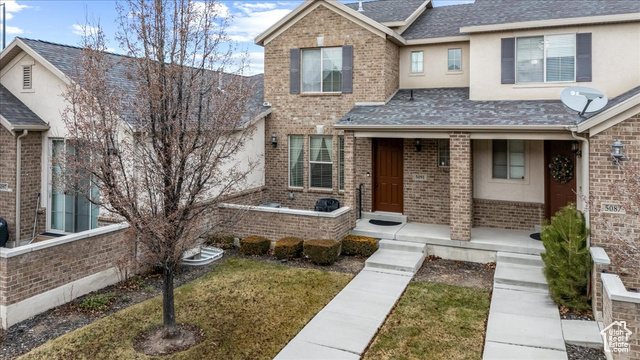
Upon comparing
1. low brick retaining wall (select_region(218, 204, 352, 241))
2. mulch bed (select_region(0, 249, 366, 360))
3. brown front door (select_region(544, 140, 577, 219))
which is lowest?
mulch bed (select_region(0, 249, 366, 360))

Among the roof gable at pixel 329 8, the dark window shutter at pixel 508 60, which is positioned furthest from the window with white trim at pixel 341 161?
the dark window shutter at pixel 508 60

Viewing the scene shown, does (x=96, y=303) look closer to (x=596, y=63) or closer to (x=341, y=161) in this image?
(x=341, y=161)

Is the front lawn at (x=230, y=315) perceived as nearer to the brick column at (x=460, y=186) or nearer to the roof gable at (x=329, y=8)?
the brick column at (x=460, y=186)

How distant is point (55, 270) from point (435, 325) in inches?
279

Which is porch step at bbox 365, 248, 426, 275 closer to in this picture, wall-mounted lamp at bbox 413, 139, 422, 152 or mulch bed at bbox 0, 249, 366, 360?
mulch bed at bbox 0, 249, 366, 360

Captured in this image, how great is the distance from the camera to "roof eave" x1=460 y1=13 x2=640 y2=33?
425 inches

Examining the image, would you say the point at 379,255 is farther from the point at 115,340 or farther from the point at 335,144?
the point at 115,340

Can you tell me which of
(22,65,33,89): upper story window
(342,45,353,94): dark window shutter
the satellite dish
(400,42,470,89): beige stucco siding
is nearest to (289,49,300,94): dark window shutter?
(342,45,353,94): dark window shutter

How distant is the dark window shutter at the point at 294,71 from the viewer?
14.4m

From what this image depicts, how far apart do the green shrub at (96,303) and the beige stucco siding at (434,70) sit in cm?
1089

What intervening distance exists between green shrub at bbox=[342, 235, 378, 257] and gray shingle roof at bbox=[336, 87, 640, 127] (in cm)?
314

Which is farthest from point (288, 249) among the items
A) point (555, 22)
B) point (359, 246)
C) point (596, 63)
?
point (596, 63)

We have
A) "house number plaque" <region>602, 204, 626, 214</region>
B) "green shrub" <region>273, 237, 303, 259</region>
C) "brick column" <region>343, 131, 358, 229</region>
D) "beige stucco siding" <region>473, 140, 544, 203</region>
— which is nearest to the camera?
"house number plaque" <region>602, 204, 626, 214</region>

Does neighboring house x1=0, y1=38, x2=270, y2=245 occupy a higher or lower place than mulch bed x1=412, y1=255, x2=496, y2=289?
higher
